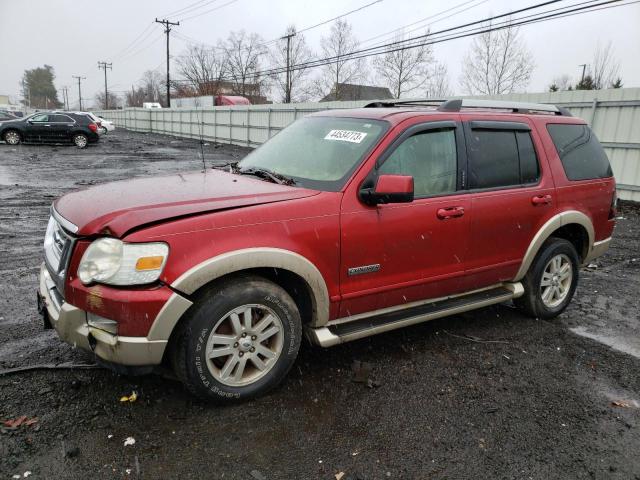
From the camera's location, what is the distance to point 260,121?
26531 mm

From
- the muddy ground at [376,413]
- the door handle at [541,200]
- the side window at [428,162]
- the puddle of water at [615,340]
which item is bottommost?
the muddy ground at [376,413]

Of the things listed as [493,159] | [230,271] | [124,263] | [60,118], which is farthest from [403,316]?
[60,118]

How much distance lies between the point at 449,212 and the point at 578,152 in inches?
75.2

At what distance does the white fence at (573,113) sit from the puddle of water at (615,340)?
13.4 ft

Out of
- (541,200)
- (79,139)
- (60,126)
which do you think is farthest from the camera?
(79,139)

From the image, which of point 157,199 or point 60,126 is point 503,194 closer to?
point 157,199

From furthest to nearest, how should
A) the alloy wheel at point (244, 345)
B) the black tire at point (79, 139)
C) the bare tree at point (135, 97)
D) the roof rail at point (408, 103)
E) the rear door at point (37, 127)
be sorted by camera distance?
1. the bare tree at point (135, 97)
2. the black tire at point (79, 139)
3. the rear door at point (37, 127)
4. the roof rail at point (408, 103)
5. the alloy wheel at point (244, 345)

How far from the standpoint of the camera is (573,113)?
12359mm

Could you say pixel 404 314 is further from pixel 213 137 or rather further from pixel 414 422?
pixel 213 137

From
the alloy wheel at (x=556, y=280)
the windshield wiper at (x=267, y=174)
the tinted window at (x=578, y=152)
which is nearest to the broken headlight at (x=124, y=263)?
the windshield wiper at (x=267, y=174)

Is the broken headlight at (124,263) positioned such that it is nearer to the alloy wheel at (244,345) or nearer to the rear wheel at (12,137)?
the alloy wheel at (244,345)

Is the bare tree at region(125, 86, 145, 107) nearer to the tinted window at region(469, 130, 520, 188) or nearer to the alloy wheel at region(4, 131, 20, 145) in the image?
the alloy wheel at region(4, 131, 20, 145)

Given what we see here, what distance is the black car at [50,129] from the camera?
2445cm

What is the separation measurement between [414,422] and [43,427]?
2167 millimetres
